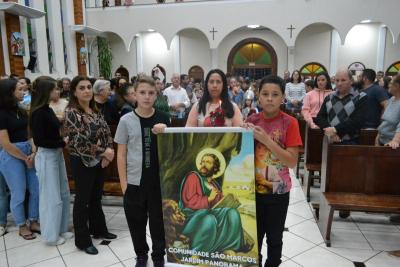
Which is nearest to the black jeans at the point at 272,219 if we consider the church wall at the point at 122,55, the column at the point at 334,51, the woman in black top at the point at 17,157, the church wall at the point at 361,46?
the woman in black top at the point at 17,157

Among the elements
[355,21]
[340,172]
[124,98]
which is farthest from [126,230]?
[355,21]

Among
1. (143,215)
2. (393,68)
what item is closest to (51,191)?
(143,215)

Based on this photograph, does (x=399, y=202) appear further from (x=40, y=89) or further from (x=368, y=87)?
(x=40, y=89)

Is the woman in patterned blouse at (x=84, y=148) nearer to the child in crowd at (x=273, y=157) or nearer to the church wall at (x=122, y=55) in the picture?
the child in crowd at (x=273, y=157)

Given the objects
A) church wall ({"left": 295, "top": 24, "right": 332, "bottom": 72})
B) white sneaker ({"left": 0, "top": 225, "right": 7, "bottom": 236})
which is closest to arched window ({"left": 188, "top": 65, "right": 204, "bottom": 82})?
church wall ({"left": 295, "top": 24, "right": 332, "bottom": 72})

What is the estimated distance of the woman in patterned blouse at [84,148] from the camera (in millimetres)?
2654

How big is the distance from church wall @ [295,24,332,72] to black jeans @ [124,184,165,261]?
1242cm

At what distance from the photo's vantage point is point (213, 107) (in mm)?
2537

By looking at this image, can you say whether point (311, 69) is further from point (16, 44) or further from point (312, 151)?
point (16, 44)

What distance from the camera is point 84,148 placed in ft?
8.74

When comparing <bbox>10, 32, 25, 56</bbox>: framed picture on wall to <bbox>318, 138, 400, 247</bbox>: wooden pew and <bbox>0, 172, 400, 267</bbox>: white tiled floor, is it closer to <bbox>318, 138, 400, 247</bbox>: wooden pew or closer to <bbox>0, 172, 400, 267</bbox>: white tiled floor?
<bbox>0, 172, 400, 267</bbox>: white tiled floor

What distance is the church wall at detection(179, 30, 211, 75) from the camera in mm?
14195

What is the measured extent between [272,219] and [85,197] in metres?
1.66

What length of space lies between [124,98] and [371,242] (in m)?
3.07
